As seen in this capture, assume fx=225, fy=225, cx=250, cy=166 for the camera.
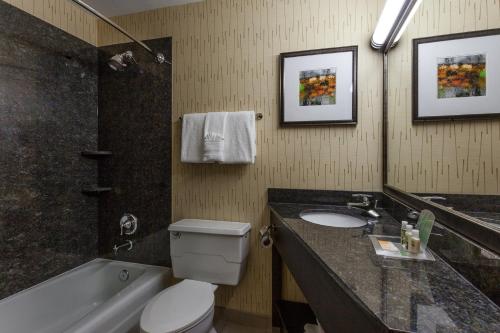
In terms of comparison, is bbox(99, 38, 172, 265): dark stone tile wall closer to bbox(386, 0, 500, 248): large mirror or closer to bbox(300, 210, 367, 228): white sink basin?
bbox(300, 210, 367, 228): white sink basin

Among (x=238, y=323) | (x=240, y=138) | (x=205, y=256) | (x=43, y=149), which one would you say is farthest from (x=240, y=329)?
(x=43, y=149)

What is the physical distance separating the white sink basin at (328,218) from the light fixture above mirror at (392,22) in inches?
40.1

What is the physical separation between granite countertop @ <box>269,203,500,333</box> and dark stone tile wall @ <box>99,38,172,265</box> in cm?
131

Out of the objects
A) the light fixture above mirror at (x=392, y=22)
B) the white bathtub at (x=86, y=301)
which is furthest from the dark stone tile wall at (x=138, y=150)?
the light fixture above mirror at (x=392, y=22)

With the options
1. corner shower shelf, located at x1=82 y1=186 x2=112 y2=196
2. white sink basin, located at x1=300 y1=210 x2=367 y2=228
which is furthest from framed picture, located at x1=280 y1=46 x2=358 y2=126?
corner shower shelf, located at x1=82 y1=186 x2=112 y2=196

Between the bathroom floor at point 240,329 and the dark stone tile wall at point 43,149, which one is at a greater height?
the dark stone tile wall at point 43,149

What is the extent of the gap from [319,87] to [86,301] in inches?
88.0

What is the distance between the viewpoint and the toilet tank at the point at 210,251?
1422 mm

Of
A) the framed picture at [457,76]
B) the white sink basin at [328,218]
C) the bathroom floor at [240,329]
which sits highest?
the framed picture at [457,76]

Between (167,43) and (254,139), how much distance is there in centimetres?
104

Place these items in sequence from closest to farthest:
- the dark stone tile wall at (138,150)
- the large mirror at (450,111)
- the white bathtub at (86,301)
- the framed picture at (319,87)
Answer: the large mirror at (450,111) < the white bathtub at (86,301) < the framed picture at (319,87) < the dark stone tile wall at (138,150)

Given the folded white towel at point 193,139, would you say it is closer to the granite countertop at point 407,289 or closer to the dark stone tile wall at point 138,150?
the dark stone tile wall at point 138,150

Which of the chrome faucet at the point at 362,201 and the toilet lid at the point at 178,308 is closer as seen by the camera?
the toilet lid at the point at 178,308

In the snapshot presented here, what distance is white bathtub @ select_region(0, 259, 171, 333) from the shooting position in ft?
3.74
